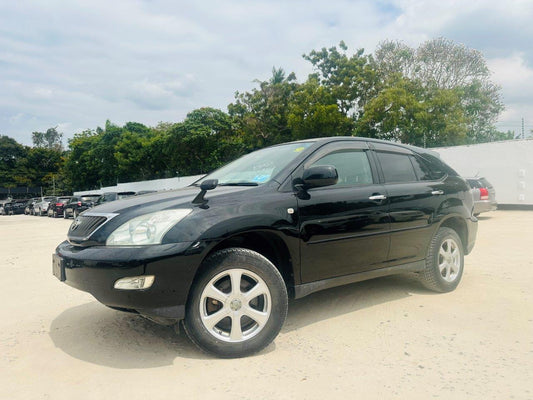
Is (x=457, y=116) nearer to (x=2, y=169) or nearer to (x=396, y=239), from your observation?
(x=396, y=239)

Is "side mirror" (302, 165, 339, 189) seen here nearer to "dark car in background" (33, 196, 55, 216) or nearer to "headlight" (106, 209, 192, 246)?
"headlight" (106, 209, 192, 246)

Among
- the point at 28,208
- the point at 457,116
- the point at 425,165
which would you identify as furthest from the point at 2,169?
the point at 425,165

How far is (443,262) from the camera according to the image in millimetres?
4758

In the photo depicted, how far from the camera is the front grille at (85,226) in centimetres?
326

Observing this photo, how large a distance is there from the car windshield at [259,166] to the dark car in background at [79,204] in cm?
2250

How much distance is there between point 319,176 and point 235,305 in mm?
1188

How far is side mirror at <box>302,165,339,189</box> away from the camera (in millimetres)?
3447

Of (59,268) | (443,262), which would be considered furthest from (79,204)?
(443,262)

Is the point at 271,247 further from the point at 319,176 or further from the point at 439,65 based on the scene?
the point at 439,65

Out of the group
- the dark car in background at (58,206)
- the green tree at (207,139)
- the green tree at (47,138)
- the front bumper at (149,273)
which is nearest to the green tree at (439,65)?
the green tree at (207,139)

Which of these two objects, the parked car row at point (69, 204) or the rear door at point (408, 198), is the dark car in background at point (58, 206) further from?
the rear door at point (408, 198)

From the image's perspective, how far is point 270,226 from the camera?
330 cm

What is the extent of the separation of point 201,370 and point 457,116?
31.2 meters

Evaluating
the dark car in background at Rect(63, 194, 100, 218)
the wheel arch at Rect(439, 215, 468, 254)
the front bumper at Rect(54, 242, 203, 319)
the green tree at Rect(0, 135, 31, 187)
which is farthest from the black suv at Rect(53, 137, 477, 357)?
the green tree at Rect(0, 135, 31, 187)
